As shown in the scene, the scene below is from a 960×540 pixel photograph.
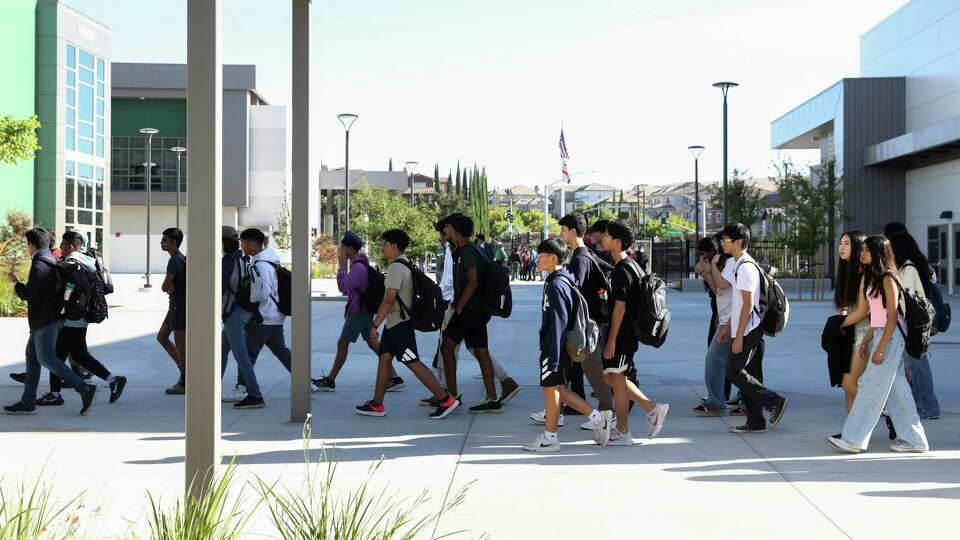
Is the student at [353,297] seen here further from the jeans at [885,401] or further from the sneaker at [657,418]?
the jeans at [885,401]

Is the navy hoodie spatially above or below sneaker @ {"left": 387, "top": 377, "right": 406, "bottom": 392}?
above

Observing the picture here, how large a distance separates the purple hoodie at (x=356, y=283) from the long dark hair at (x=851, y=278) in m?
4.53

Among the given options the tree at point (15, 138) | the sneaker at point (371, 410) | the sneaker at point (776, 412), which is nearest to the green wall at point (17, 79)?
the tree at point (15, 138)

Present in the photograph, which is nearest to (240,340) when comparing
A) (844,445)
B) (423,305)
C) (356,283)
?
(356,283)

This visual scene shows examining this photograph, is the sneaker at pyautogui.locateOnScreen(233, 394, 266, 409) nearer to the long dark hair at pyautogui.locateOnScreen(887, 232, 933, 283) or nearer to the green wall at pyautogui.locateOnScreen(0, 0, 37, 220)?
the long dark hair at pyautogui.locateOnScreen(887, 232, 933, 283)

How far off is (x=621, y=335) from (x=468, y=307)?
1.86 metres

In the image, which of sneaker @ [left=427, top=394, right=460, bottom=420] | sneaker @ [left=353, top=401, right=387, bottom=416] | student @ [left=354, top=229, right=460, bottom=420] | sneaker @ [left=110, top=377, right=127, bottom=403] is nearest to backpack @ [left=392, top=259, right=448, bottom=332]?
student @ [left=354, top=229, right=460, bottom=420]

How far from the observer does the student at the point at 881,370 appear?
7559 mm

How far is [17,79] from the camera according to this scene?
46938 mm

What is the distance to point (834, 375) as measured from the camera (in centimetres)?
839

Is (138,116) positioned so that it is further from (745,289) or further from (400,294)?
(745,289)

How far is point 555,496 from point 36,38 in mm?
49525

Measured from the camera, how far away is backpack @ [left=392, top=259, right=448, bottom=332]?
365 inches

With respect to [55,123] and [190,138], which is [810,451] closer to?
[190,138]
